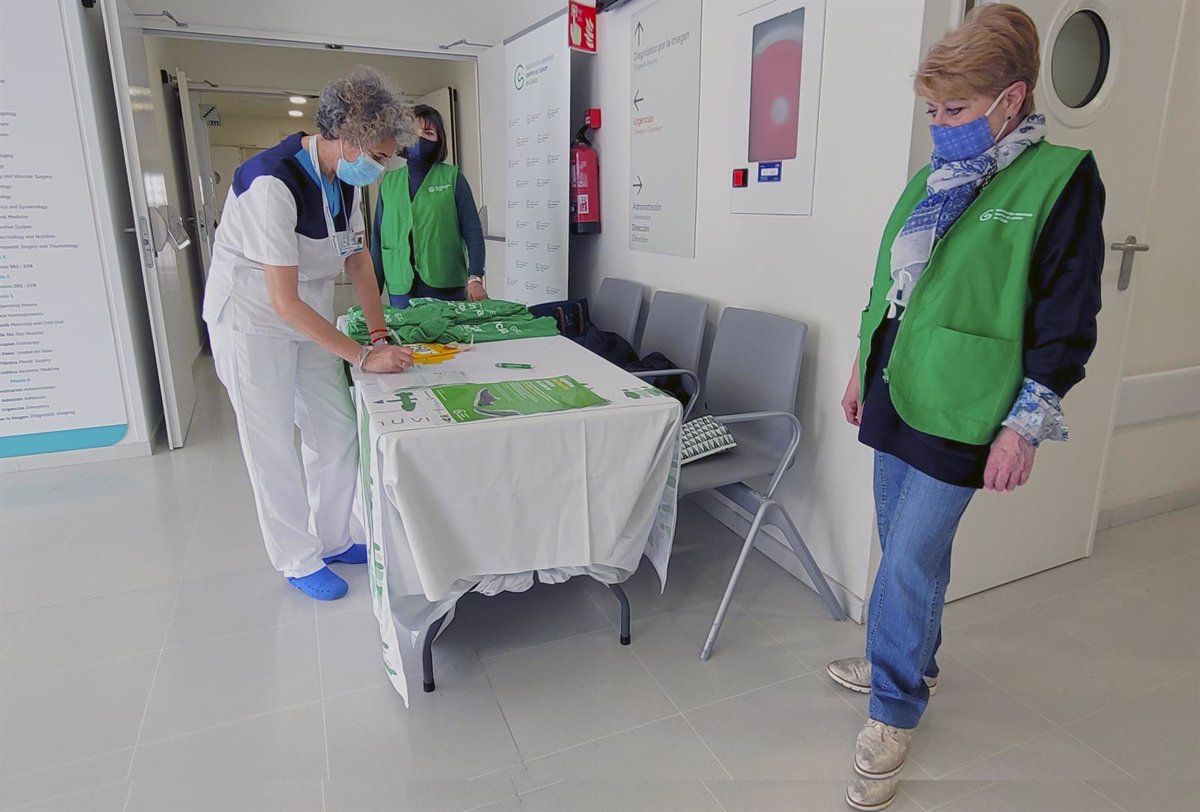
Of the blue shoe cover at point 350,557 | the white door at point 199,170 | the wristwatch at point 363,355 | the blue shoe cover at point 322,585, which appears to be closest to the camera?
the wristwatch at point 363,355

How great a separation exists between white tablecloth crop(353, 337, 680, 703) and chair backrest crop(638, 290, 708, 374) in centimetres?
93

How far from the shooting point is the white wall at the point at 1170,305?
8.10 ft

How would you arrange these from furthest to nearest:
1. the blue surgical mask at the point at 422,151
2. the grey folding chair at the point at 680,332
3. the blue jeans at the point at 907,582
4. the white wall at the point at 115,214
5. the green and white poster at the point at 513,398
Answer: the white wall at the point at 115,214, the blue surgical mask at the point at 422,151, the grey folding chair at the point at 680,332, the green and white poster at the point at 513,398, the blue jeans at the point at 907,582

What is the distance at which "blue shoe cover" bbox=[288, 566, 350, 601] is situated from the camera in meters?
2.37

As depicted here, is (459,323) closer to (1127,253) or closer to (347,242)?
(347,242)

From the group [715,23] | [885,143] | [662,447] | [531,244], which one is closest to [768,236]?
[885,143]

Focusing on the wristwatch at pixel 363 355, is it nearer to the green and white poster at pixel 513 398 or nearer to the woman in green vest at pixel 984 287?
the green and white poster at pixel 513 398

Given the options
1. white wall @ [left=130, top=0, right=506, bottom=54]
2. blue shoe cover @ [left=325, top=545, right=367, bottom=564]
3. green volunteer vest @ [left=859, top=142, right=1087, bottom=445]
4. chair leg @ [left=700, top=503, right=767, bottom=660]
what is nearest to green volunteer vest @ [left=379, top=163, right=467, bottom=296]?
blue shoe cover @ [left=325, top=545, right=367, bottom=564]

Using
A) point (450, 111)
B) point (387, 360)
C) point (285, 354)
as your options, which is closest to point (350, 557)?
point (285, 354)

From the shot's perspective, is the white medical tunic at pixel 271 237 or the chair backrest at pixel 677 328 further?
the chair backrest at pixel 677 328

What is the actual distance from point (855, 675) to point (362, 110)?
1.95m

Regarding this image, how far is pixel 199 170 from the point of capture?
20.2ft

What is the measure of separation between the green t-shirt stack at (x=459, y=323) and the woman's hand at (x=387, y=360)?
0.35 metres

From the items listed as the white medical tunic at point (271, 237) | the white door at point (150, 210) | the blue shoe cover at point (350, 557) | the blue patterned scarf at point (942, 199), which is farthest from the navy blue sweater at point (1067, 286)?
the white door at point (150, 210)
